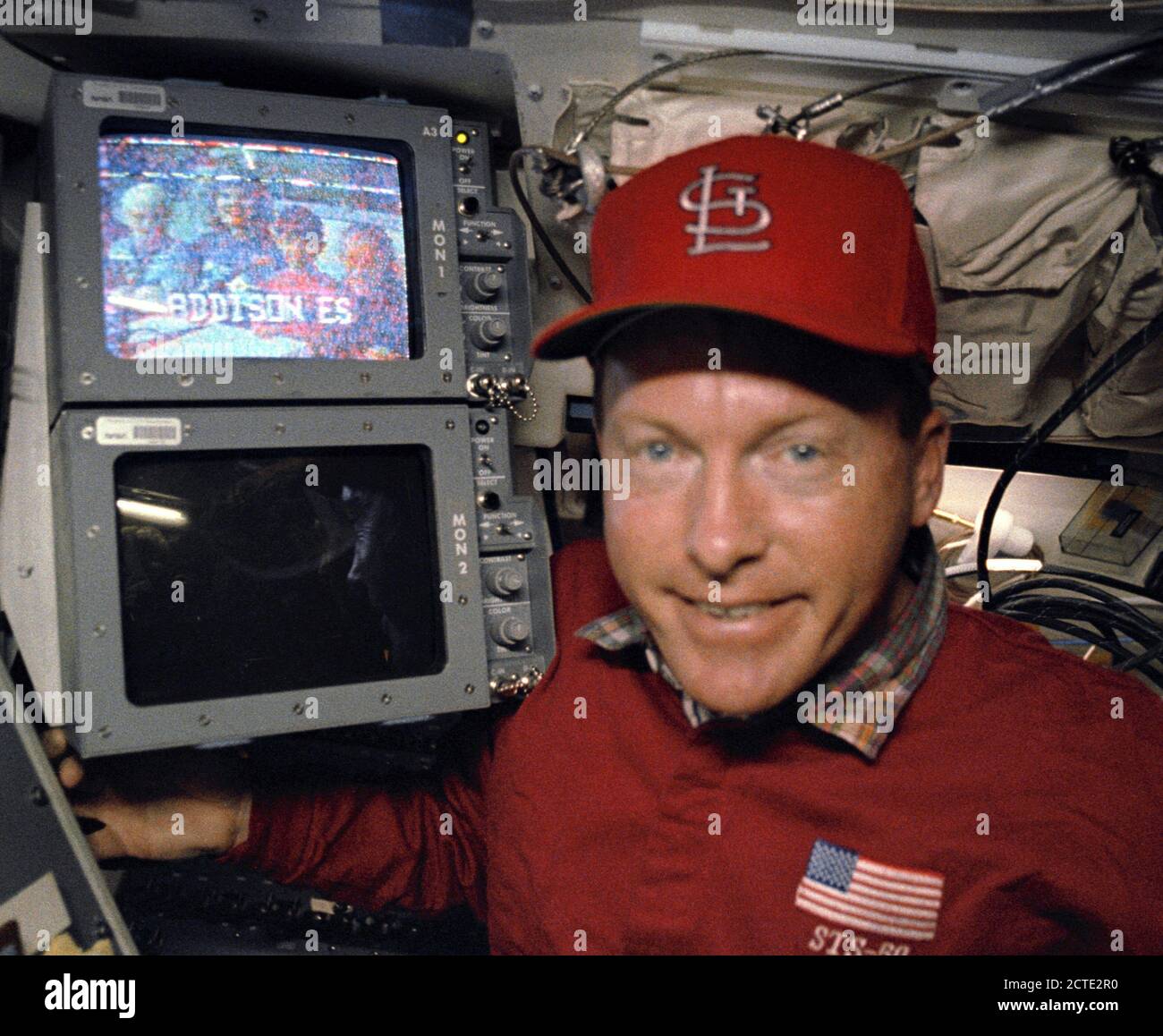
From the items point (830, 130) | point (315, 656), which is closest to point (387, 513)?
point (315, 656)

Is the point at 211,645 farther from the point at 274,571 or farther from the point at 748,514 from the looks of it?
the point at 748,514

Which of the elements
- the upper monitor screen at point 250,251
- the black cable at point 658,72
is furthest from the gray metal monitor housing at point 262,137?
the black cable at point 658,72

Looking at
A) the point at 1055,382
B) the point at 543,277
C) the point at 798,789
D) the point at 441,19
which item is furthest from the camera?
the point at 1055,382

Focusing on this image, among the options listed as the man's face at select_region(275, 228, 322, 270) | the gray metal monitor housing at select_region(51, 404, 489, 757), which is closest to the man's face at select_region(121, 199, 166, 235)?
the man's face at select_region(275, 228, 322, 270)

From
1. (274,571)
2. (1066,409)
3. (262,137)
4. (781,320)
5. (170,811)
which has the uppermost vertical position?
(262,137)

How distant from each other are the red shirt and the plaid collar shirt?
0.05 meters

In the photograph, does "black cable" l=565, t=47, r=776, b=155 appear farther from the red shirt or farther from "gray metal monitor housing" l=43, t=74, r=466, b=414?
the red shirt

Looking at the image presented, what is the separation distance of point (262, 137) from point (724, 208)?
97 centimetres

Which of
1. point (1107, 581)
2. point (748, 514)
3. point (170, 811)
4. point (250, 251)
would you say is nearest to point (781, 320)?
point (748, 514)

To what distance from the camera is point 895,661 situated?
1.72m

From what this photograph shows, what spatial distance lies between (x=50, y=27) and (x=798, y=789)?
76.5 inches

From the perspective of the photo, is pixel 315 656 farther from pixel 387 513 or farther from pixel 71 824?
pixel 71 824

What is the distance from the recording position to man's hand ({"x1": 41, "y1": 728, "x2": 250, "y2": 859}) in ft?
6.53

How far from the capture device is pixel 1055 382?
102 inches
